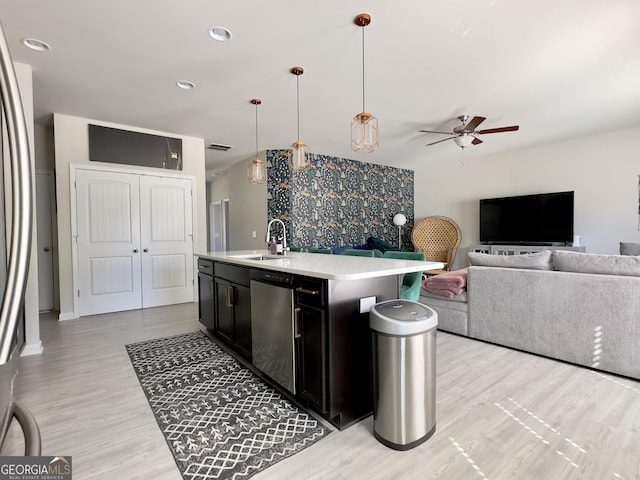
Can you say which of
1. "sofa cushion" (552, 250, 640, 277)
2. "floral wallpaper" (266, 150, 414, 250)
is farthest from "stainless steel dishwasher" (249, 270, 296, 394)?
"floral wallpaper" (266, 150, 414, 250)

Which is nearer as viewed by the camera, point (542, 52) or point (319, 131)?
point (542, 52)

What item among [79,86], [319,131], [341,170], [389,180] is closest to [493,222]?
[389,180]

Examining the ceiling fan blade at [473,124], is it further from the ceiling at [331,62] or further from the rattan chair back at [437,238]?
the rattan chair back at [437,238]

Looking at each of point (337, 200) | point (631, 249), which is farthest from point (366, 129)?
point (631, 249)

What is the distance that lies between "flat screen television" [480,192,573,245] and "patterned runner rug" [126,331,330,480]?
18.4 feet

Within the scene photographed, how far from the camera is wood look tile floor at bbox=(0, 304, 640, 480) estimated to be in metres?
1.50

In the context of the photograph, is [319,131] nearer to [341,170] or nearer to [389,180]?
[341,170]

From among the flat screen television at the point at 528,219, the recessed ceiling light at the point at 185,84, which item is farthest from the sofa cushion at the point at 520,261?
the recessed ceiling light at the point at 185,84

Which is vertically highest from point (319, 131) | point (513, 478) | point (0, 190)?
point (319, 131)

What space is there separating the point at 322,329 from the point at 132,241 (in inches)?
155

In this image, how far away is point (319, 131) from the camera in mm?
4945

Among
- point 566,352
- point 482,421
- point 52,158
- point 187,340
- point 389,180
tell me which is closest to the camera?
point 482,421

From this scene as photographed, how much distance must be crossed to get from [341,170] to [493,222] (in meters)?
3.17

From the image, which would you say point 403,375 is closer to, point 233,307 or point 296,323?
point 296,323
